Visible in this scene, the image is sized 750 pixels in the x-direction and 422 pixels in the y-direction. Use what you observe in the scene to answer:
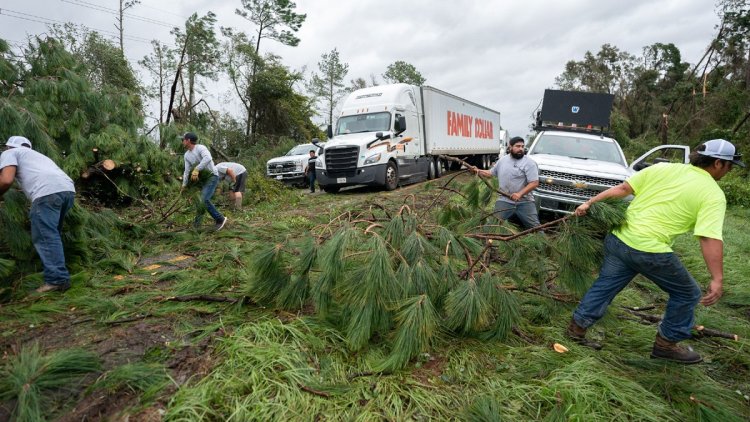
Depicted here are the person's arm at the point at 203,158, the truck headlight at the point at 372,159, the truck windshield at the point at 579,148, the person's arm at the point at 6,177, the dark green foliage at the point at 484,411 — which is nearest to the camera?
the dark green foliage at the point at 484,411

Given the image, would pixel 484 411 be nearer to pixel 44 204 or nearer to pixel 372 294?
pixel 372 294

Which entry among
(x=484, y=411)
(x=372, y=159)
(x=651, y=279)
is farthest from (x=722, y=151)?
(x=372, y=159)

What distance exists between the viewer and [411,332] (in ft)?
7.37

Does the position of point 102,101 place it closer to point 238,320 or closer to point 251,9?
point 238,320

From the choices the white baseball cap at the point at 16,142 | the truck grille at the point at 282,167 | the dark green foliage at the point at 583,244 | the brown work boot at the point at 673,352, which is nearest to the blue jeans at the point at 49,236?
the white baseball cap at the point at 16,142

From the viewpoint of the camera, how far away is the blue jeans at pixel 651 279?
94.9 inches

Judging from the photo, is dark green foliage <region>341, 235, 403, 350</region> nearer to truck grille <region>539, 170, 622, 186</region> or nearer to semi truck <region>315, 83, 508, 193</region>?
truck grille <region>539, 170, 622, 186</region>

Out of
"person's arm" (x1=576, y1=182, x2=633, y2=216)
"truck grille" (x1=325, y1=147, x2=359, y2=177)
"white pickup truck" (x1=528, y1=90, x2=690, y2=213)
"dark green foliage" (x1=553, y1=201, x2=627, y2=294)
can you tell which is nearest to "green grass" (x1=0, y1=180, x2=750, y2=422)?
"dark green foliage" (x1=553, y1=201, x2=627, y2=294)

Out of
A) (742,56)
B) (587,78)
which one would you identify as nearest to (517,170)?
(742,56)

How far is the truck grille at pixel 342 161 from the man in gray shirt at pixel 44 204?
23.1 ft

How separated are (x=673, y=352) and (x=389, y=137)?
8.50m

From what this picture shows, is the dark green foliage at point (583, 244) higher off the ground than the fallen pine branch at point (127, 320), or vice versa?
the dark green foliage at point (583, 244)

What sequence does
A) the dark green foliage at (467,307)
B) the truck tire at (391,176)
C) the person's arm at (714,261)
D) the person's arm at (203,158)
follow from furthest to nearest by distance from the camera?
the truck tire at (391,176) < the person's arm at (203,158) < the dark green foliage at (467,307) < the person's arm at (714,261)

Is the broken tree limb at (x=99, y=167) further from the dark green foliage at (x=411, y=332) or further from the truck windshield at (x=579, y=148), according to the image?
the truck windshield at (x=579, y=148)
